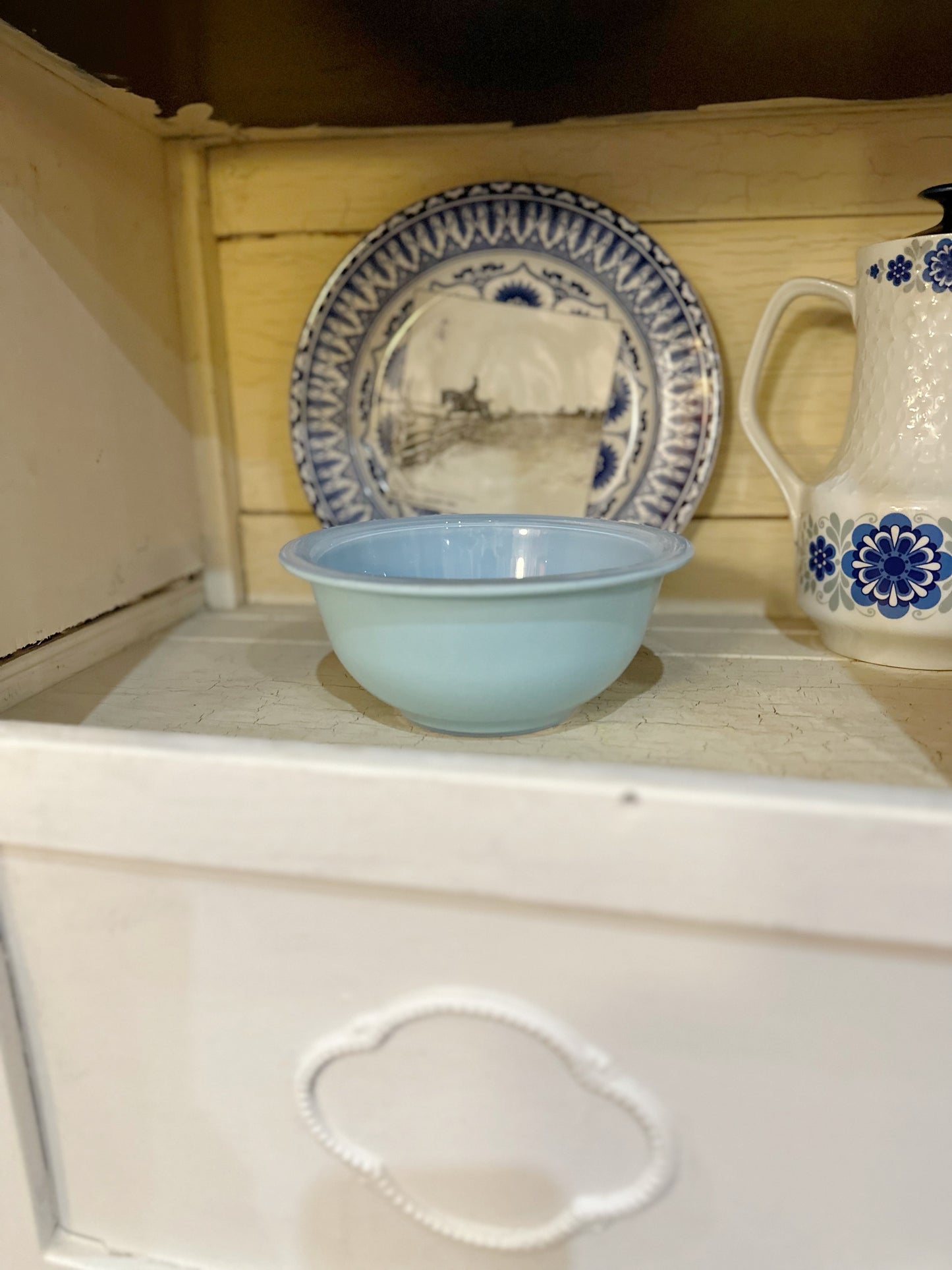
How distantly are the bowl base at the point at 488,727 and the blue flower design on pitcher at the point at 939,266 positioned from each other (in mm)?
313

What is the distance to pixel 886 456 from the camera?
0.49 meters

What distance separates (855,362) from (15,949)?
0.58 metres

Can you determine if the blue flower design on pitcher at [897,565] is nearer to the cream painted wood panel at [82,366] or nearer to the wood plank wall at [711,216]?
the wood plank wall at [711,216]

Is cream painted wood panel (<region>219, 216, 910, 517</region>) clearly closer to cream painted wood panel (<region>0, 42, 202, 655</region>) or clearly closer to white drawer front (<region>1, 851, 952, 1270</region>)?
cream painted wood panel (<region>0, 42, 202, 655</region>)

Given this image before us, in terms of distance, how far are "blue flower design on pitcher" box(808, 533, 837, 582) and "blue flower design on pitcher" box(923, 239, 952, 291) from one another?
15 centimetres

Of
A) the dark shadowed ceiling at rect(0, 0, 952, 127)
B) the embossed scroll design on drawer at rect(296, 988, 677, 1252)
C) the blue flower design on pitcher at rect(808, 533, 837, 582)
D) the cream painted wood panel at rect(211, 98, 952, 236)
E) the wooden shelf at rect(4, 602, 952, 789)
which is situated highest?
the dark shadowed ceiling at rect(0, 0, 952, 127)

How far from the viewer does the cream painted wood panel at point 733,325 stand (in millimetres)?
604

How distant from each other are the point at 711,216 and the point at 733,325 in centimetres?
8

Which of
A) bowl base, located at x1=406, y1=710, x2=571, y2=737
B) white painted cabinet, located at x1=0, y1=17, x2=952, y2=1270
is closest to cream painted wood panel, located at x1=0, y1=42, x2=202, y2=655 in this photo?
white painted cabinet, located at x1=0, y1=17, x2=952, y2=1270

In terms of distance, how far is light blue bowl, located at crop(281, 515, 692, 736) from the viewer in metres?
0.38

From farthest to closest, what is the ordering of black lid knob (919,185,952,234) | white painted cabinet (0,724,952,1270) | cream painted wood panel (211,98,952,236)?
cream painted wood panel (211,98,952,236), black lid knob (919,185,952,234), white painted cabinet (0,724,952,1270)

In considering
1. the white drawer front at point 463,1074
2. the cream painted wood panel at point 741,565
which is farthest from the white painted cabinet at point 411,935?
the cream painted wood panel at point 741,565

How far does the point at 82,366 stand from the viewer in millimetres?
531

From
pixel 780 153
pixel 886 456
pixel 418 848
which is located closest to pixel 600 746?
pixel 418 848
